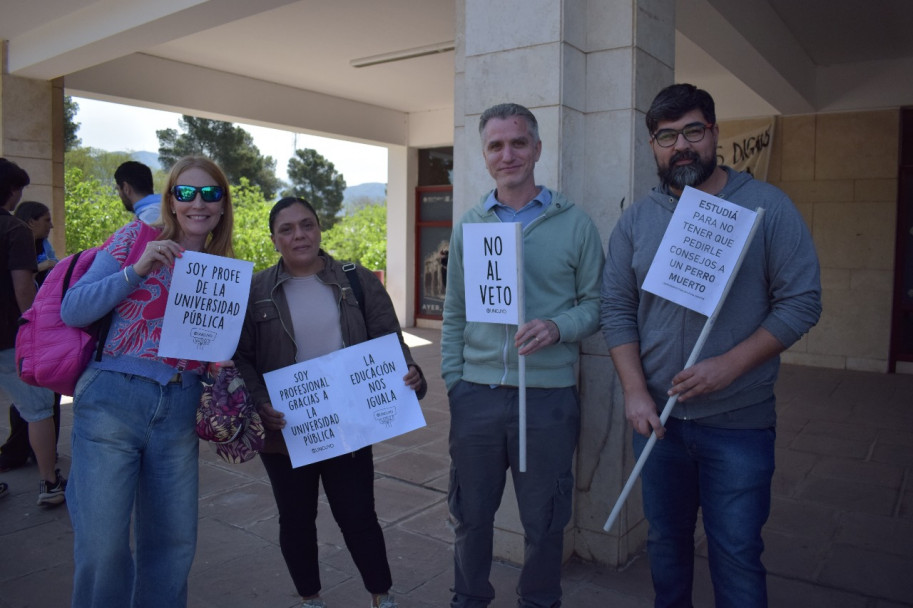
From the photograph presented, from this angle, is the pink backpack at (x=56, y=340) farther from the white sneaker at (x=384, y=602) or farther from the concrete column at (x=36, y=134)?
the concrete column at (x=36, y=134)

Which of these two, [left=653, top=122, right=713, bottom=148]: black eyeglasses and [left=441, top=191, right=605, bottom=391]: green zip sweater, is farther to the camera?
[left=441, top=191, right=605, bottom=391]: green zip sweater

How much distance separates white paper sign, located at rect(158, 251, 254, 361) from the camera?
2.46m

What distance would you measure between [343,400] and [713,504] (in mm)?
1416

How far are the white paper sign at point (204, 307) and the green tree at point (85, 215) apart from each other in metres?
15.9

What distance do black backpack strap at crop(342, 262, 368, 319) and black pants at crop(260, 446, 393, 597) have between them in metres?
0.60

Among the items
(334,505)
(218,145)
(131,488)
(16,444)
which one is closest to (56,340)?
(131,488)

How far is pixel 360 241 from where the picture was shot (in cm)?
2362

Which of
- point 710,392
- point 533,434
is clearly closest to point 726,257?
point 710,392

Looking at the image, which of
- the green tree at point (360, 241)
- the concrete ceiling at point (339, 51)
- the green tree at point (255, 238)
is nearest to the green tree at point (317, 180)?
the green tree at point (360, 241)

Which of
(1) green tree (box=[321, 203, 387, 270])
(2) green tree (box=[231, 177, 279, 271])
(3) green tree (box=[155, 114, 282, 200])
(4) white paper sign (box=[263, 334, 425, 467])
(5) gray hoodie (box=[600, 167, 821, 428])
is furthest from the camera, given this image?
(3) green tree (box=[155, 114, 282, 200])

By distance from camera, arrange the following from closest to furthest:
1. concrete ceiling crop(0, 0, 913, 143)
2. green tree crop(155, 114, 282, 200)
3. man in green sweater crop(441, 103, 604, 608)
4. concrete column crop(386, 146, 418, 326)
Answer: man in green sweater crop(441, 103, 604, 608) → concrete ceiling crop(0, 0, 913, 143) → concrete column crop(386, 146, 418, 326) → green tree crop(155, 114, 282, 200)

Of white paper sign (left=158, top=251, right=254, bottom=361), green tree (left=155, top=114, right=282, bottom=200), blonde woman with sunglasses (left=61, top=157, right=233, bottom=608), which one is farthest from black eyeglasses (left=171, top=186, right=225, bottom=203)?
green tree (left=155, top=114, right=282, bottom=200)

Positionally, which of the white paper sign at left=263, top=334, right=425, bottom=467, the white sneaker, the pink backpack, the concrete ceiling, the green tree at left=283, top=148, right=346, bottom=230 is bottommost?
the white sneaker

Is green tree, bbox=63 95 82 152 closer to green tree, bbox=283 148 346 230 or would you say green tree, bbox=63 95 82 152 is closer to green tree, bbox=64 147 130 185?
green tree, bbox=64 147 130 185
